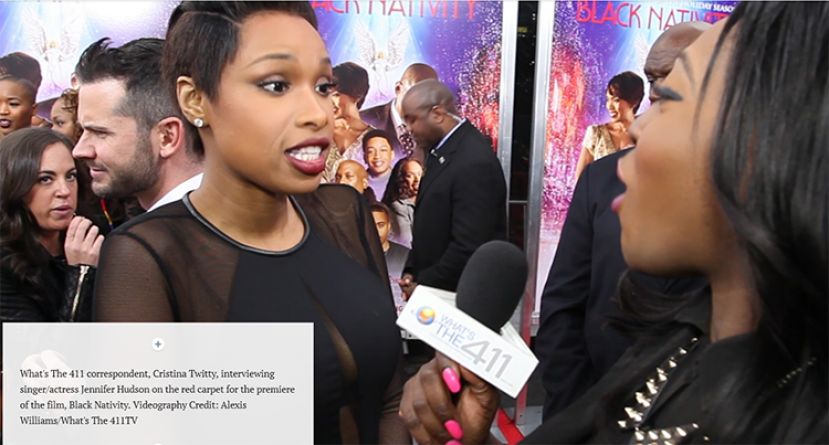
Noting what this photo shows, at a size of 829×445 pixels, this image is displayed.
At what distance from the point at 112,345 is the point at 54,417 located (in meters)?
0.19

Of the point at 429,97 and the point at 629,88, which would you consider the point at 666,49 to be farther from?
the point at 429,97

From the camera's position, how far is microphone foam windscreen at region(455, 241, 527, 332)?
69 centimetres

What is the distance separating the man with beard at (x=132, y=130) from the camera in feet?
3.12

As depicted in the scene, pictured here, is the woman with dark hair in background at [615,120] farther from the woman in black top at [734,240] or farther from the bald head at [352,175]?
the woman in black top at [734,240]

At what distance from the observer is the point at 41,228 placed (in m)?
1.01

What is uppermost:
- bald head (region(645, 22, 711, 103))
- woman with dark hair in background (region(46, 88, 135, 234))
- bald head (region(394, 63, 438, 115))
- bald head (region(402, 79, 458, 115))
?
bald head (region(645, 22, 711, 103))

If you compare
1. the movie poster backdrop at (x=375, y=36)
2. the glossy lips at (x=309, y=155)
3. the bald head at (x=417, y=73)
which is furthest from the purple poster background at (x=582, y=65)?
the glossy lips at (x=309, y=155)

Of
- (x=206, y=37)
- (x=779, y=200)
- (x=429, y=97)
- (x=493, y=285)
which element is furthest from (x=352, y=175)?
(x=779, y=200)

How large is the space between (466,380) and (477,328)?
2.2 inches

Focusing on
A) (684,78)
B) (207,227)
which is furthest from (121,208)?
(684,78)

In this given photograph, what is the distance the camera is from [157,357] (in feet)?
3.27

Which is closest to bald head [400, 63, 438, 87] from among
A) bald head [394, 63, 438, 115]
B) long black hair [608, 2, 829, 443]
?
bald head [394, 63, 438, 115]

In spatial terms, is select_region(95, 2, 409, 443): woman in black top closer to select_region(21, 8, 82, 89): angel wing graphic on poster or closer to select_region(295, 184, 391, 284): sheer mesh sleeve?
select_region(295, 184, 391, 284): sheer mesh sleeve

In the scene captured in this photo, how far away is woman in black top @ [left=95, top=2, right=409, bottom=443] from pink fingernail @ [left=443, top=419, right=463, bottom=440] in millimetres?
374
